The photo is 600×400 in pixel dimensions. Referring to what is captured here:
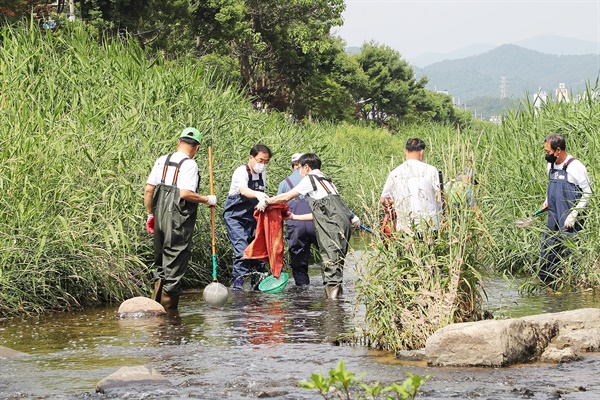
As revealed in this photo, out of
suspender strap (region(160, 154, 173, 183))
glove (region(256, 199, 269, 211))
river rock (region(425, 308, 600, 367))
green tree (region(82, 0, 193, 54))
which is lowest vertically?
river rock (region(425, 308, 600, 367))

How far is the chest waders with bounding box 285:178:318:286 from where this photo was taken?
41.8 feet

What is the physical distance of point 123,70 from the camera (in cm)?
1436

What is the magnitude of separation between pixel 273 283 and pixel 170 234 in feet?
8.05

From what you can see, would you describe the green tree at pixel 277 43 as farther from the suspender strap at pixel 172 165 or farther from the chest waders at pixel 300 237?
the suspender strap at pixel 172 165

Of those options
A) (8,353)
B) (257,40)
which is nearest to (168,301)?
(8,353)

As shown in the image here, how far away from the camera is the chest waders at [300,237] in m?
12.7

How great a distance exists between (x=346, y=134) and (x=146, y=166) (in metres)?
25.5

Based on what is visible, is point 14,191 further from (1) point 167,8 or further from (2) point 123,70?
(1) point 167,8

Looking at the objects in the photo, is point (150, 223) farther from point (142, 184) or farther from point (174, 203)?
point (142, 184)

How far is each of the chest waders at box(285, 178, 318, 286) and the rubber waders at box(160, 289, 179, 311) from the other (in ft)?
8.53

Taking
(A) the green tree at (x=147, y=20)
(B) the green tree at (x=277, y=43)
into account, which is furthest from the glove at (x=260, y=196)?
(B) the green tree at (x=277, y=43)

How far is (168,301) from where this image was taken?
415 inches

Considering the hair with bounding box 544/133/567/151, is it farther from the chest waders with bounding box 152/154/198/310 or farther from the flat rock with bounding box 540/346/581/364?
the flat rock with bounding box 540/346/581/364

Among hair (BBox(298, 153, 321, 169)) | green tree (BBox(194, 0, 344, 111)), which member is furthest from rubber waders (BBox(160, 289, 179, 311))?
green tree (BBox(194, 0, 344, 111))
